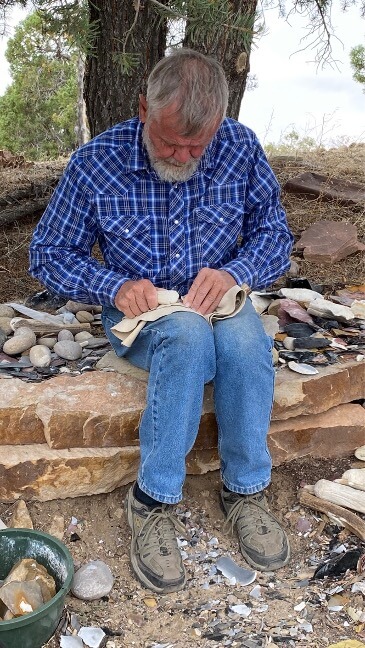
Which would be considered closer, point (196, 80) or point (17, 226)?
point (196, 80)

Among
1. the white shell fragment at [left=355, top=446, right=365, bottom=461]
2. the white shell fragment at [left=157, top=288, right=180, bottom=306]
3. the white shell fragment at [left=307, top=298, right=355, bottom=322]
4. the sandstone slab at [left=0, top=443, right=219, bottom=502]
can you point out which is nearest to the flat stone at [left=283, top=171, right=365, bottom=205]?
the white shell fragment at [left=307, top=298, right=355, bottom=322]

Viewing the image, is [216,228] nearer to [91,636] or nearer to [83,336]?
[83,336]

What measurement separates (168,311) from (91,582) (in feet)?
3.21

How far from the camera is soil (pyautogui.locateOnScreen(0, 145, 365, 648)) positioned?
2232 millimetres

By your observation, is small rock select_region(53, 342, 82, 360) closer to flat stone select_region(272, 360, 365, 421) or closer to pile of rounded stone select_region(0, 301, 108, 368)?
pile of rounded stone select_region(0, 301, 108, 368)

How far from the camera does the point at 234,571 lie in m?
2.50

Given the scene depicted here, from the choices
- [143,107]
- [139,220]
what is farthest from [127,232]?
[143,107]

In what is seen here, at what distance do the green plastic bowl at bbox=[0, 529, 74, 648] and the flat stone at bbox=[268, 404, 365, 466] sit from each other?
1109 mm

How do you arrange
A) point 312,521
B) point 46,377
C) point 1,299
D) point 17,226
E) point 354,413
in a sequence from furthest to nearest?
point 17,226, point 1,299, point 354,413, point 46,377, point 312,521

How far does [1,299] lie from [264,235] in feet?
6.58

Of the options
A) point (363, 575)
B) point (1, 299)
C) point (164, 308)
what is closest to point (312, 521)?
point (363, 575)

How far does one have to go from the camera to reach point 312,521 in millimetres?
2777

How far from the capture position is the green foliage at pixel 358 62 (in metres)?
11.0

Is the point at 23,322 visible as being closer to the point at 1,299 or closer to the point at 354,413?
the point at 1,299
